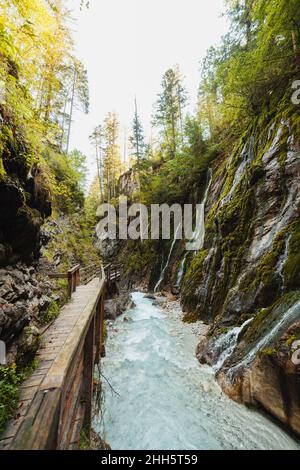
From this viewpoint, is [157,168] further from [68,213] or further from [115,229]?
[68,213]

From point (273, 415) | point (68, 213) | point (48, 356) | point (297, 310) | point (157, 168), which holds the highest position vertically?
point (157, 168)

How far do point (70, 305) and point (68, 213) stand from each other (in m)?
12.6

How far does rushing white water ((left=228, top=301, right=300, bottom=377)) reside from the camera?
4.29 meters

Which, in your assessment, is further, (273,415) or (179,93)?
(179,93)

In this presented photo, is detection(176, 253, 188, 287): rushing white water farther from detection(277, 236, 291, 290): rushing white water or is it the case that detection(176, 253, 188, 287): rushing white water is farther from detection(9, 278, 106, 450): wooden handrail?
detection(9, 278, 106, 450): wooden handrail

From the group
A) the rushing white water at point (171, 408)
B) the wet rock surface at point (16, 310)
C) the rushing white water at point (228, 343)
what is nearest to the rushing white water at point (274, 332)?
the rushing white water at point (228, 343)

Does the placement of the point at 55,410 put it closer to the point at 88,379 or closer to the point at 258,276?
the point at 88,379

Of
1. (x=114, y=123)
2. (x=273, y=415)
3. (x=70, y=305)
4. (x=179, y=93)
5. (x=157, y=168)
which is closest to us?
(x=273, y=415)

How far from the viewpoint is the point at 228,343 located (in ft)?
19.5

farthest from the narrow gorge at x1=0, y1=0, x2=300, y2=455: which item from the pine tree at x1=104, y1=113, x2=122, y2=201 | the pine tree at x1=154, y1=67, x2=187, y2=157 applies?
the pine tree at x1=104, y1=113, x2=122, y2=201

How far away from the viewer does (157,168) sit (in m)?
27.5

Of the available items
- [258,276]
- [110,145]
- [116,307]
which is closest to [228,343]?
[258,276]

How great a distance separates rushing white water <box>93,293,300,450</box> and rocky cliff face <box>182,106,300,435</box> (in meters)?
0.38
